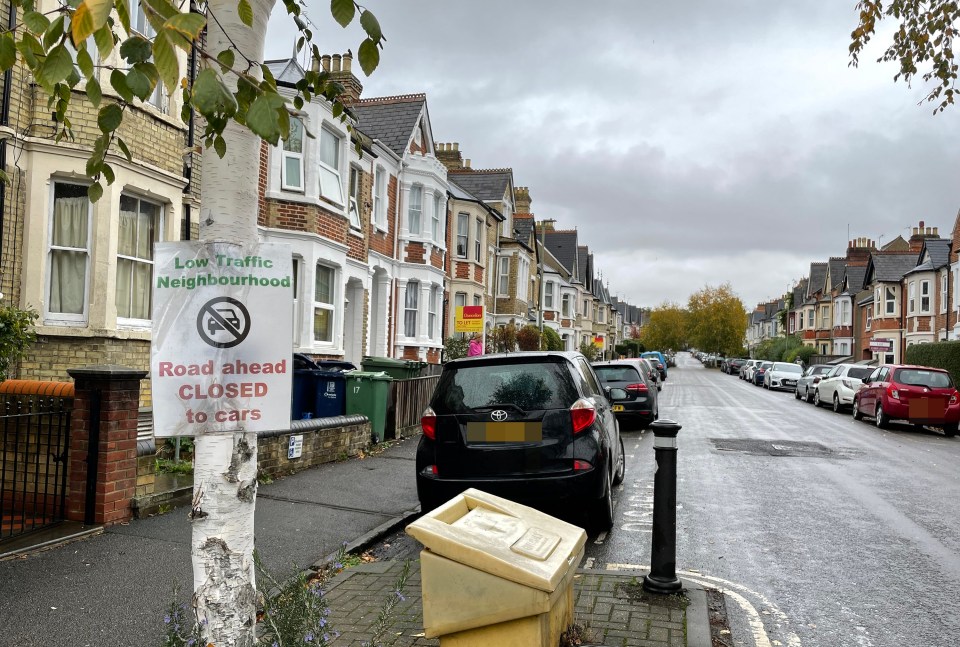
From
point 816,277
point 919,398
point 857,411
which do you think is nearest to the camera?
point 919,398

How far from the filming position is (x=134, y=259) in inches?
428

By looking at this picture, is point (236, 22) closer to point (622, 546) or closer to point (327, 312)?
point (622, 546)

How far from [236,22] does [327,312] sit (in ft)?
47.2

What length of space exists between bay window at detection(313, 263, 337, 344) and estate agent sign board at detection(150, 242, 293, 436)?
13606mm

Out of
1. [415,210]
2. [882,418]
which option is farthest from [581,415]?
[415,210]

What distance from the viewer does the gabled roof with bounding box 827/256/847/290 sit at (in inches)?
2477

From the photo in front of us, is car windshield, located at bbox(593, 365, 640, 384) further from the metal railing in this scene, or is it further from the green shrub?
the green shrub

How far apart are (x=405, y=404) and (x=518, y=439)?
7.25m

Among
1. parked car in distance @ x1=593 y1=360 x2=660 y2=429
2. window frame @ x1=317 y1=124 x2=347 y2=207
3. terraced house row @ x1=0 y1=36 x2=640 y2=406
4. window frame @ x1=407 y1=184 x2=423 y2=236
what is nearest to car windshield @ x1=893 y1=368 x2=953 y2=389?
parked car in distance @ x1=593 y1=360 x2=660 y2=429

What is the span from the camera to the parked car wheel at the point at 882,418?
18.0m

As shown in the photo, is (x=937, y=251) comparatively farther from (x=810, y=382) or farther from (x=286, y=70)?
(x=286, y=70)

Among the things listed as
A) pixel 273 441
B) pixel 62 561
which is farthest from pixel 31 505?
pixel 273 441

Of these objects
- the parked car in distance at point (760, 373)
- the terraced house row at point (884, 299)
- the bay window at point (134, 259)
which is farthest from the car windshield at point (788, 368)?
the bay window at point (134, 259)

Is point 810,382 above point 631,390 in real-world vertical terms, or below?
below
